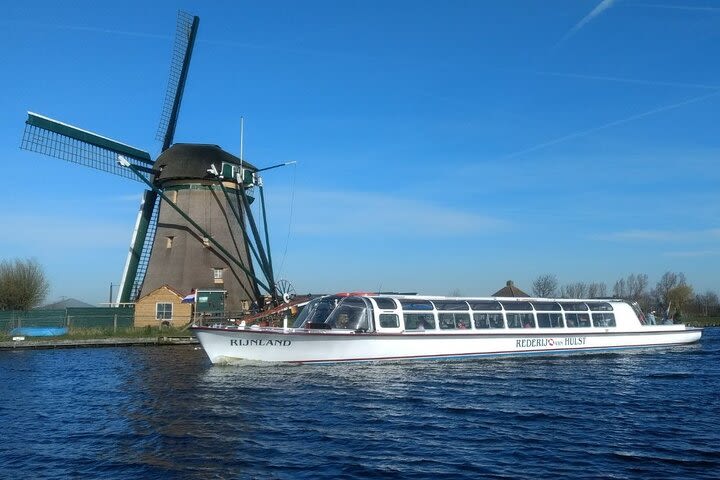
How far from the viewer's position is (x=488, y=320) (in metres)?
32.2

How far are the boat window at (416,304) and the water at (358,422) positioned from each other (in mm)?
2804

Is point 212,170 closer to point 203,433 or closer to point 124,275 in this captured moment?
point 124,275

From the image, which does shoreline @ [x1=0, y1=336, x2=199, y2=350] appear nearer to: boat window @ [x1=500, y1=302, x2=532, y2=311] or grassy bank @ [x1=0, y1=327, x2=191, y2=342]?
grassy bank @ [x1=0, y1=327, x2=191, y2=342]

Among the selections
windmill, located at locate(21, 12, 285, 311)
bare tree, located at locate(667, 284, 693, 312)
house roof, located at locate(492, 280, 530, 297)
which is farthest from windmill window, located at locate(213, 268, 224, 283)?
bare tree, located at locate(667, 284, 693, 312)

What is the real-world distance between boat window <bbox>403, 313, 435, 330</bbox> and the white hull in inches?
29.6

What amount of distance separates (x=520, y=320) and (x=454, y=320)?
14.8 ft

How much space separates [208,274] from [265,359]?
80.2ft

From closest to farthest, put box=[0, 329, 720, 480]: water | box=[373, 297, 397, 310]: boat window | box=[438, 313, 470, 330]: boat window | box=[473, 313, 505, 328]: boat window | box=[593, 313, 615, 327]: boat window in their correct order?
box=[0, 329, 720, 480]: water
box=[373, 297, 397, 310]: boat window
box=[438, 313, 470, 330]: boat window
box=[473, 313, 505, 328]: boat window
box=[593, 313, 615, 327]: boat window

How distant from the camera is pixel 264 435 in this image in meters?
14.9

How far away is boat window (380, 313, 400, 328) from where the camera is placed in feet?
91.8

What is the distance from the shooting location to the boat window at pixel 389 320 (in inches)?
1101

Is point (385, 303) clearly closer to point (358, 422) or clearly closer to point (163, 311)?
point (358, 422)

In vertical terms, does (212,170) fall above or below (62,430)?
above

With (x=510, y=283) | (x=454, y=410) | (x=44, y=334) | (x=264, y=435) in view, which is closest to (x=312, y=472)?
→ (x=264, y=435)
